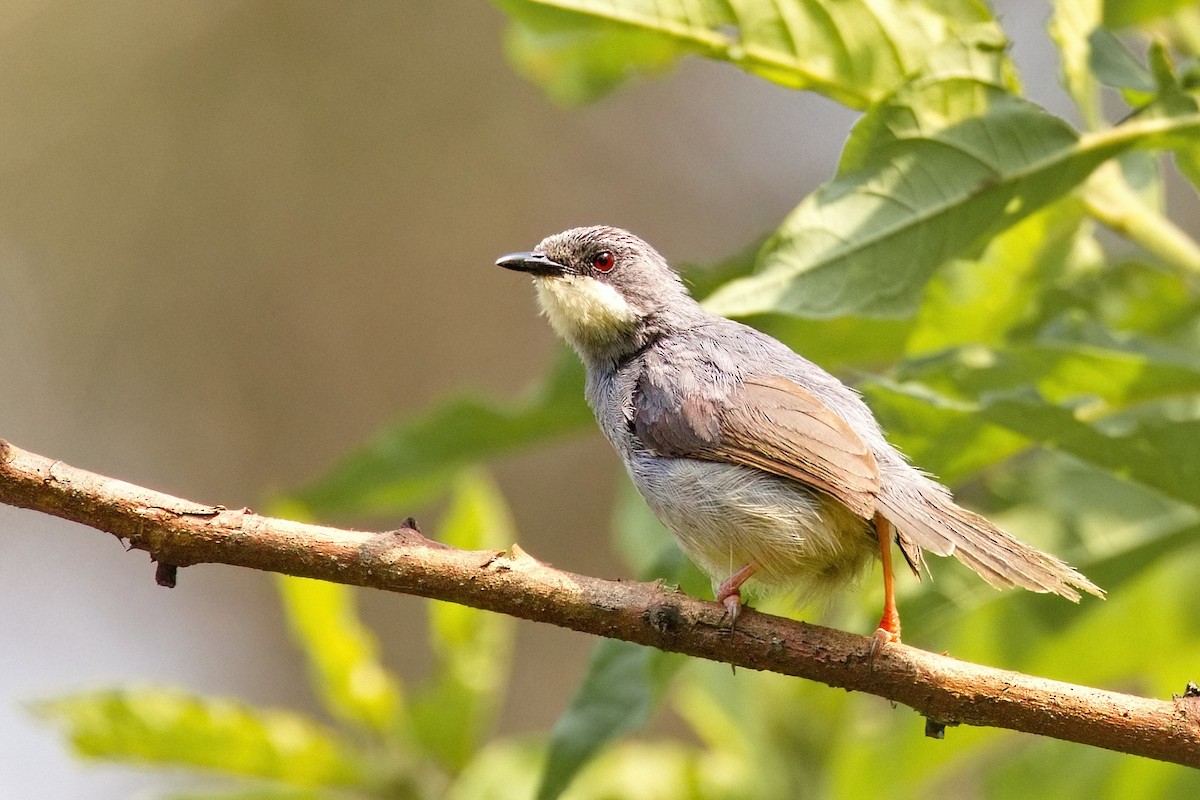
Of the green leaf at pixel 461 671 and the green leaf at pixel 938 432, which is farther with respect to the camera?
the green leaf at pixel 461 671

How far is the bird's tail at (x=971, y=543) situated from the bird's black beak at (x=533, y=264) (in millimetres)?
1467

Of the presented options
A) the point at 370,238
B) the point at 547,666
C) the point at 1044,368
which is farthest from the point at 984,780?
the point at 370,238

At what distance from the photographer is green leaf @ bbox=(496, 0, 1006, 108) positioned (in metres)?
3.10

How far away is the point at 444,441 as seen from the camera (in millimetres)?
3598

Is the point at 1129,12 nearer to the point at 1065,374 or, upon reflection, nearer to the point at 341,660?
the point at 1065,374

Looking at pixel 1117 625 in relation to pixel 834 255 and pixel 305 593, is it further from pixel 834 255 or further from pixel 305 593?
pixel 305 593

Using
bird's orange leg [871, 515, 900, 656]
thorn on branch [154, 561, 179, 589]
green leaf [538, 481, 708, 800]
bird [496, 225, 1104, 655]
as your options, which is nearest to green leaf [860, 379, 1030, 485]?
bird [496, 225, 1104, 655]

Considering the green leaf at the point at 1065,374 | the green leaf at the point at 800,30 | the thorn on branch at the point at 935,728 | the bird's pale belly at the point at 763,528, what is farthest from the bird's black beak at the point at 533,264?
the thorn on branch at the point at 935,728

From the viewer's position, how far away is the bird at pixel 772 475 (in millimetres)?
2830

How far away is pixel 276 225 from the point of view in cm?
974

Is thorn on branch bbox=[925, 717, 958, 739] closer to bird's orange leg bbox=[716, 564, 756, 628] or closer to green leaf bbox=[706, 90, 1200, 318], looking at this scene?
bird's orange leg bbox=[716, 564, 756, 628]

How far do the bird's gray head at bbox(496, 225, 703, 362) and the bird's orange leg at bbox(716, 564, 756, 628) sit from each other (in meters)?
0.94

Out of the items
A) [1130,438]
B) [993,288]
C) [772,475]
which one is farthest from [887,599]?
[993,288]

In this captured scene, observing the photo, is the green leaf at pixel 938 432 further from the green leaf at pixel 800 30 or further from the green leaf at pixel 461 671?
the green leaf at pixel 461 671
